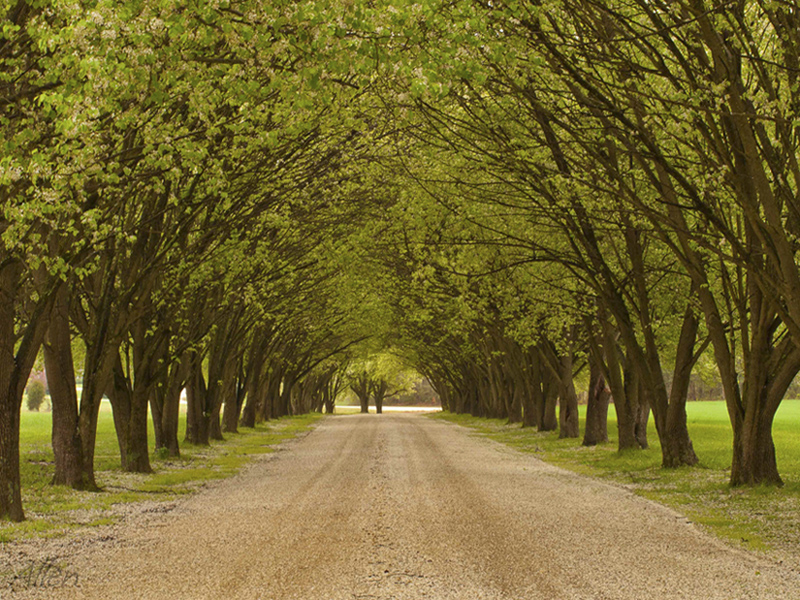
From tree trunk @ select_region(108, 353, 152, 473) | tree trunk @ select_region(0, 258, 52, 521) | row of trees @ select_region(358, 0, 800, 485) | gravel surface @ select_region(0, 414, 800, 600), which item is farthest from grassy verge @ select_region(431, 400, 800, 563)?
tree trunk @ select_region(108, 353, 152, 473)

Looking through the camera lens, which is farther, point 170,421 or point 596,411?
point 596,411

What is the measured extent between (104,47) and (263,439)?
3092cm

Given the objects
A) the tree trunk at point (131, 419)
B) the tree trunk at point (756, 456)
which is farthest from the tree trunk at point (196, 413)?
the tree trunk at point (756, 456)

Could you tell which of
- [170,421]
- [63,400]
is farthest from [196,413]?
[63,400]

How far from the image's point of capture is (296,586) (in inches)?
352

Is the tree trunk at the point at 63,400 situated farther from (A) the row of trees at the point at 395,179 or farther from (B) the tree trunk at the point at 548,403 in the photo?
(B) the tree trunk at the point at 548,403

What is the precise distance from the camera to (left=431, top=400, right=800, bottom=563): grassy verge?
1244cm

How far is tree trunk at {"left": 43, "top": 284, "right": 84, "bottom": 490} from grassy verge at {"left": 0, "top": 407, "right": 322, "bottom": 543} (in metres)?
0.43

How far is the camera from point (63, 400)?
59.3ft

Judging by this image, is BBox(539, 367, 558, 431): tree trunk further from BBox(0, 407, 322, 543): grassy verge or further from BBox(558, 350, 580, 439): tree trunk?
BBox(0, 407, 322, 543): grassy verge

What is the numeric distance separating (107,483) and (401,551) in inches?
425

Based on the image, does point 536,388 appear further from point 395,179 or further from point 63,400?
point 63,400

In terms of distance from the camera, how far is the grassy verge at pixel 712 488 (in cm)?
1244

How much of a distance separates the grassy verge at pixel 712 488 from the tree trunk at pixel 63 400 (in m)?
12.0
